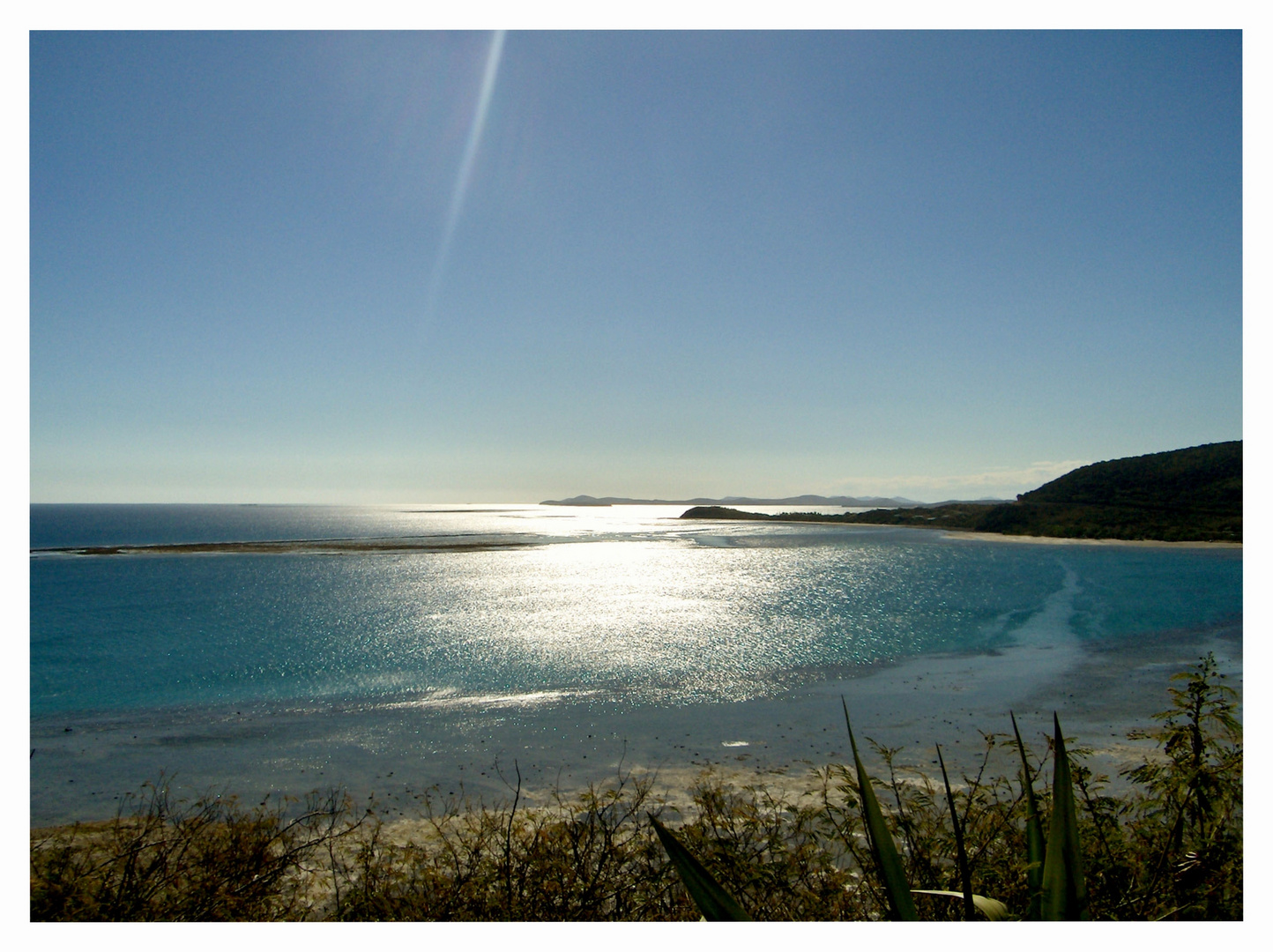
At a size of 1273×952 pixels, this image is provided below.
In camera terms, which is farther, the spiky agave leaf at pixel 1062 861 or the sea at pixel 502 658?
the sea at pixel 502 658

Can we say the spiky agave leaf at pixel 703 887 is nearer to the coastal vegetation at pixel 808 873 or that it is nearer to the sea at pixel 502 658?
the coastal vegetation at pixel 808 873

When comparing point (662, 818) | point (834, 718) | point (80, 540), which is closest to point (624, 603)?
point (834, 718)

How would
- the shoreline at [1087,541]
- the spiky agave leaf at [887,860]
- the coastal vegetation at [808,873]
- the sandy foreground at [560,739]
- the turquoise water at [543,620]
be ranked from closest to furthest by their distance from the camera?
the spiky agave leaf at [887,860] < the coastal vegetation at [808,873] < the sandy foreground at [560,739] < the turquoise water at [543,620] < the shoreline at [1087,541]

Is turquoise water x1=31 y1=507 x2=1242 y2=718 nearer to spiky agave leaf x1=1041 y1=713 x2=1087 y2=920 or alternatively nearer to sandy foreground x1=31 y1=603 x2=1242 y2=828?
sandy foreground x1=31 y1=603 x2=1242 y2=828

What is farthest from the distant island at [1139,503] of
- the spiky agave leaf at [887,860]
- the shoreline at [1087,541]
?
the spiky agave leaf at [887,860]

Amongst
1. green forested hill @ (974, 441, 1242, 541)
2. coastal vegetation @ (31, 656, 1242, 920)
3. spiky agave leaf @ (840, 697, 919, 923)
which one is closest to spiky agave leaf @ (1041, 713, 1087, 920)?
coastal vegetation @ (31, 656, 1242, 920)
